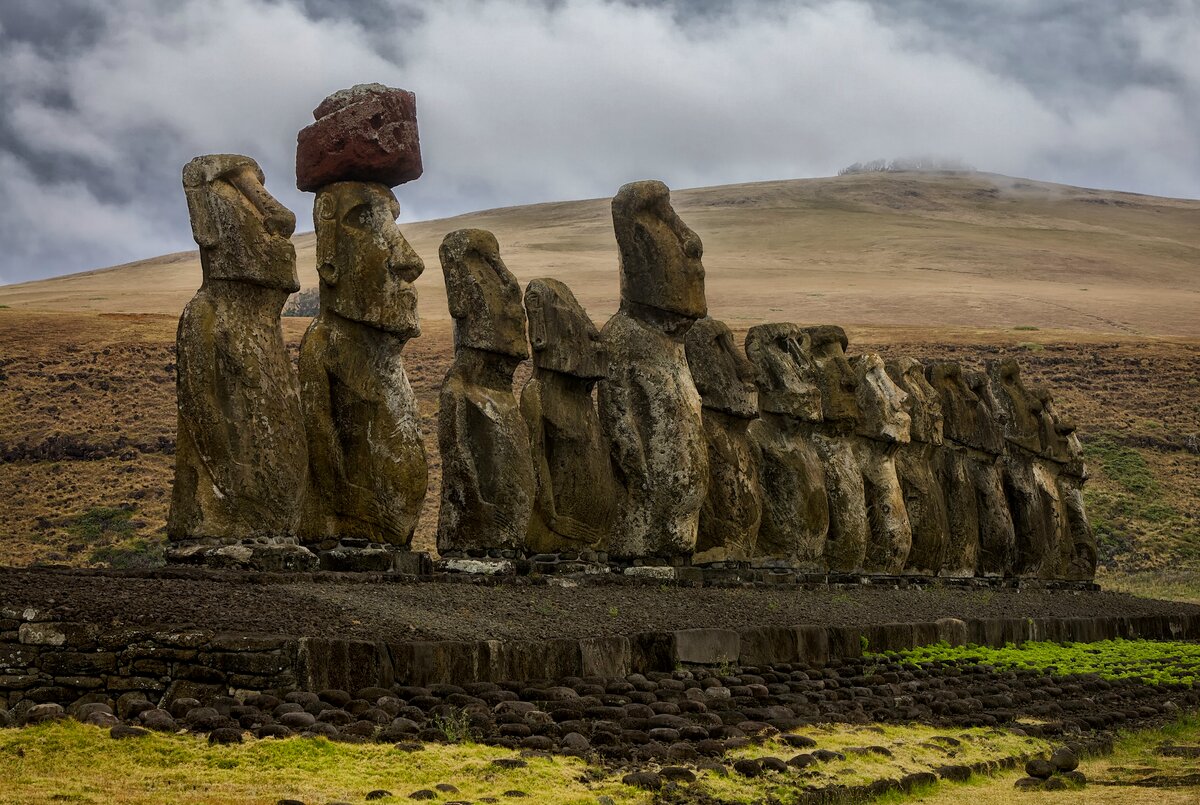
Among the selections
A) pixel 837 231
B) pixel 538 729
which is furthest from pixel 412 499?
pixel 837 231

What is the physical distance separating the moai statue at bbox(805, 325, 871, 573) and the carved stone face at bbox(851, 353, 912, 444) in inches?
8.9

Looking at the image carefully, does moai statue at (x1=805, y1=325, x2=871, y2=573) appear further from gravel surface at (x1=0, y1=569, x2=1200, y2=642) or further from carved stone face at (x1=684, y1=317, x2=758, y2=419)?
gravel surface at (x1=0, y1=569, x2=1200, y2=642)

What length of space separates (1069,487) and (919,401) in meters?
6.37

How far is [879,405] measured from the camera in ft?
74.4

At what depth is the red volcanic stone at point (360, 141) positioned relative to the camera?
14703mm

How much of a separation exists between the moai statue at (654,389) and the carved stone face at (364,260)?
3.79 metres

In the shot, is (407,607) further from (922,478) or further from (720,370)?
(922,478)

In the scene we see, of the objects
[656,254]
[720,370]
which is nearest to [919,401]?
[720,370]

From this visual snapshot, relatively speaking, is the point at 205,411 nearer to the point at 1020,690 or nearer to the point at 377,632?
the point at 377,632

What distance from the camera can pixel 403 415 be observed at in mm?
14383

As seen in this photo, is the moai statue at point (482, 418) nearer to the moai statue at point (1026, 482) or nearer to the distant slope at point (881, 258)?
the moai statue at point (1026, 482)

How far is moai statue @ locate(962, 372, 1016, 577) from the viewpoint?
25719 millimetres

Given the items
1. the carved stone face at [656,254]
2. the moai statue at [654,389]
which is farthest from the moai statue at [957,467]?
the carved stone face at [656,254]

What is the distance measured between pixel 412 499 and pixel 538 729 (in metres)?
5.31
